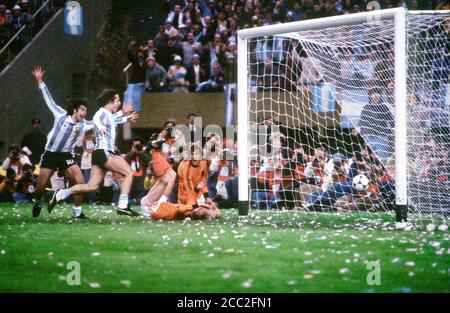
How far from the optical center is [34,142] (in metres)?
14.5

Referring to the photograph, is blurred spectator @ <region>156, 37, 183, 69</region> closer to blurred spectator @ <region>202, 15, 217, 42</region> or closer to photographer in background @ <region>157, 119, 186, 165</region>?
Result: blurred spectator @ <region>202, 15, 217, 42</region>

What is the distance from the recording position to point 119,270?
577cm

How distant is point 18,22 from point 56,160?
6689mm

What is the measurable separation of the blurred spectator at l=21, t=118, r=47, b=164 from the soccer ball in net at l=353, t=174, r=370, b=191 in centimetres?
671

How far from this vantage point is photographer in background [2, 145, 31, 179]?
546 inches

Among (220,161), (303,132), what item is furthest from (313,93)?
(220,161)

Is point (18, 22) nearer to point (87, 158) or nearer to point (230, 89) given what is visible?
point (87, 158)

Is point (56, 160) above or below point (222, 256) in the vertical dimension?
above

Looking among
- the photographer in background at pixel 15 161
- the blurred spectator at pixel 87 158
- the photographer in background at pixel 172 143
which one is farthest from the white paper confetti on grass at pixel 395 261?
the photographer in background at pixel 15 161

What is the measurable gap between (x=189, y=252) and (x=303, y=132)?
20.2ft

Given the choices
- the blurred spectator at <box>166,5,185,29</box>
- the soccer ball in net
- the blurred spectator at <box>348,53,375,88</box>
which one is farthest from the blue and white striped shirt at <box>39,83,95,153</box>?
the blurred spectator at <box>166,5,185,29</box>

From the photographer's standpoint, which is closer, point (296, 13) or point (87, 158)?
point (87, 158)

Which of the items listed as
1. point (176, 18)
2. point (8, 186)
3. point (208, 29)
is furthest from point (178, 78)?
point (8, 186)

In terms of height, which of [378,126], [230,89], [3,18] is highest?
[3,18]
